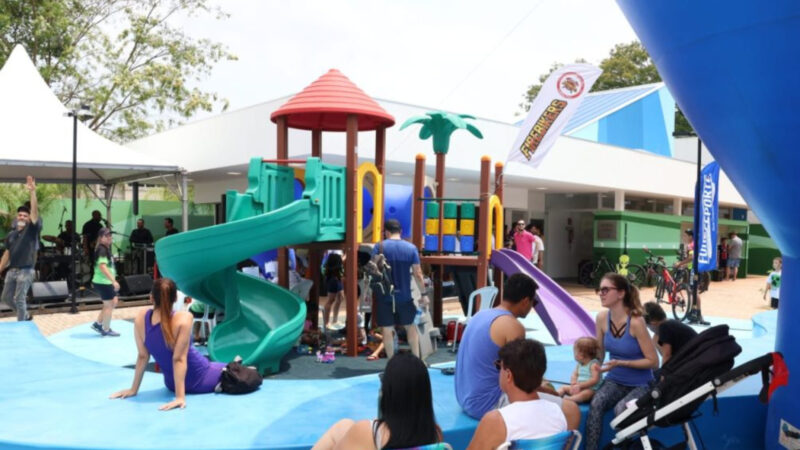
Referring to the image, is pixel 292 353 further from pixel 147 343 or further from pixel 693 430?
pixel 693 430

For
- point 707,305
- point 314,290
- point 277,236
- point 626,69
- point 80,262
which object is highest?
point 626,69

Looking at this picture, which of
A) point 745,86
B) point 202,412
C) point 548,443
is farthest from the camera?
point 202,412

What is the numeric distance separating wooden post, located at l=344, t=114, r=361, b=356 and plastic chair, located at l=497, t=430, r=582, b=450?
206 inches

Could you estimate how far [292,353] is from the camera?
8.38 m

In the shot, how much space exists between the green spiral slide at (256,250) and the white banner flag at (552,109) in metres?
2.71

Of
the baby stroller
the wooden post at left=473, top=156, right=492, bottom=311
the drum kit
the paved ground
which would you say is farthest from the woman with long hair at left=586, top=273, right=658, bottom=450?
the drum kit

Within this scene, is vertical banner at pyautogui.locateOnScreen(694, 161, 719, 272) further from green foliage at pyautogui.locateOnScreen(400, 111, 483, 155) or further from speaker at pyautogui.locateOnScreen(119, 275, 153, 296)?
speaker at pyautogui.locateOnScreen(119, 275, 153, 296)

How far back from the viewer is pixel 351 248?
27.1 feet

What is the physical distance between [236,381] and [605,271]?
50.7ft

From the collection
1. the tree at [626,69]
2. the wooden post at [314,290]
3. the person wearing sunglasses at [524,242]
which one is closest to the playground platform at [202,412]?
the wooden post at [314,290]

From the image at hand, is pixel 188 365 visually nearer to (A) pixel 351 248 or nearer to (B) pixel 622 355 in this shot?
(A) pixel 351 248

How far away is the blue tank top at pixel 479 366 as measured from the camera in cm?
421

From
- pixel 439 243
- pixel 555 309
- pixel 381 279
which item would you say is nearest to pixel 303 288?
pixel 381 279

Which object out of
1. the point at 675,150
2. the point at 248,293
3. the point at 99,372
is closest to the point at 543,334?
the point at 248,293
